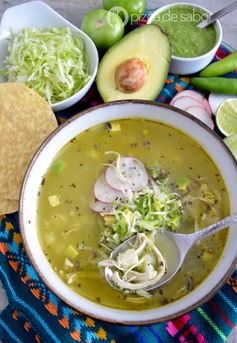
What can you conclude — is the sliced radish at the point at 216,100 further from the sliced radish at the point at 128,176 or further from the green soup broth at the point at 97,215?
the sliced radish at the point at 128,176

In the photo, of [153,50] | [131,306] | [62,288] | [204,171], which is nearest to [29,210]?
[62,288]

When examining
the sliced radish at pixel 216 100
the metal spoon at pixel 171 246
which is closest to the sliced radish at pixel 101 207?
the metal spoon at pixel 171 246

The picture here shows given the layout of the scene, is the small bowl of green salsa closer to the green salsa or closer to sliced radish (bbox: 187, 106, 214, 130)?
the green salsa

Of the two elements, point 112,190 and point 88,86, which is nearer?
point 112,190

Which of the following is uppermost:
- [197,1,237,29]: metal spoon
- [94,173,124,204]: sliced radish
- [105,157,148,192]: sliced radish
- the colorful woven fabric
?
[197,1,237,29]: metal spoon

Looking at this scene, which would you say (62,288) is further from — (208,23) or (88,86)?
(208,23)

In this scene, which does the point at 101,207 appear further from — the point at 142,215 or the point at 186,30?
the point at 186,30

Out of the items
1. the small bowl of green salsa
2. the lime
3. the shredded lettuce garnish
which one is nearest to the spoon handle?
the shredded lettuce garnish
